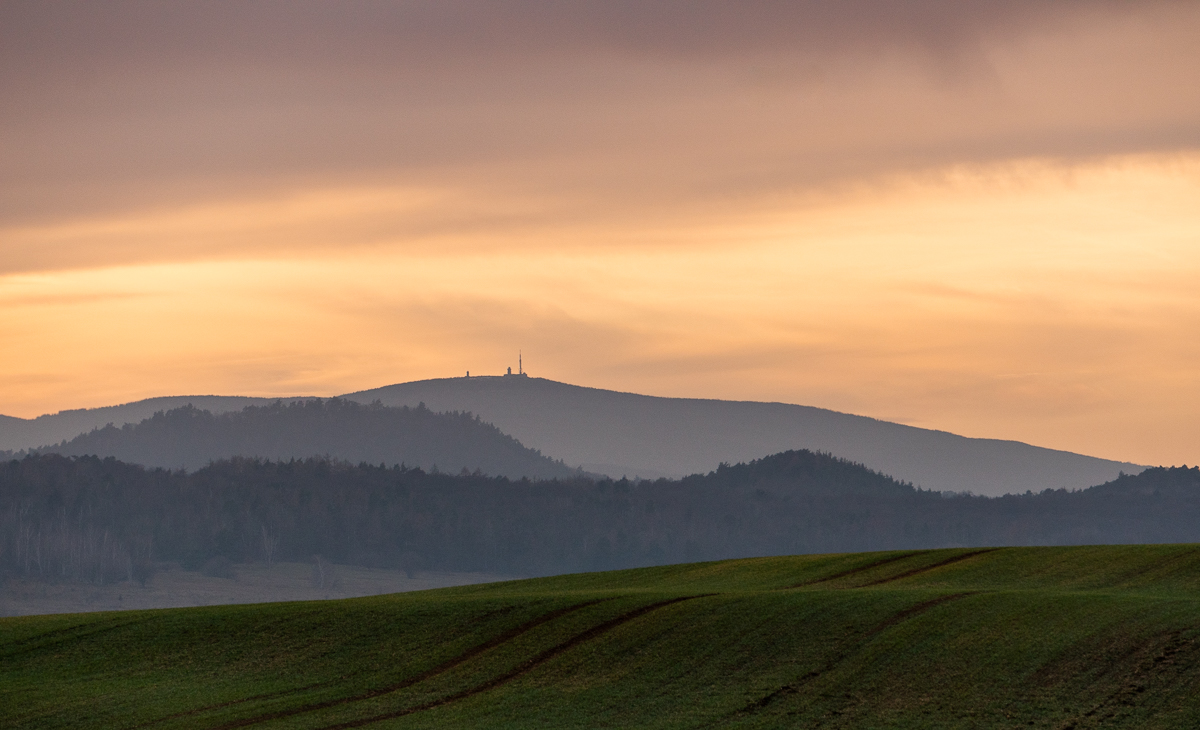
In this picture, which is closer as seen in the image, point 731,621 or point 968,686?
point 968,686

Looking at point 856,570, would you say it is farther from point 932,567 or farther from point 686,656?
point 686,656

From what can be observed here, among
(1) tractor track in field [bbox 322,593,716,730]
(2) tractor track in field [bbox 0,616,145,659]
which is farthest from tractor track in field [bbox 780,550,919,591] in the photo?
(2) tractor track in field [bbox 0,616,145,659]

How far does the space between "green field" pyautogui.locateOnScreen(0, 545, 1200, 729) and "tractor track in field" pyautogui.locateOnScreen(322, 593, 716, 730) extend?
10cm

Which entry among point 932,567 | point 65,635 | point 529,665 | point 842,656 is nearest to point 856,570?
point 932,567

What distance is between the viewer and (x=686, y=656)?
133 feet

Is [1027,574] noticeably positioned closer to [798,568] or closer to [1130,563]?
[1130,563]

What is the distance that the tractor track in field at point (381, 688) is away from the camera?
3769cm

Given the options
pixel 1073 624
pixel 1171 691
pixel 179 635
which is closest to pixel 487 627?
pixel 179 635

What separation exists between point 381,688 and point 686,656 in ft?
30.9

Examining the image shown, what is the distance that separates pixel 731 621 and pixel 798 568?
16.0 metres

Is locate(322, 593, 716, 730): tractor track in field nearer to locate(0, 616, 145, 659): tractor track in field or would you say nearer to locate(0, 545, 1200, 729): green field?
locate(0, 545, 1200, 729): green field

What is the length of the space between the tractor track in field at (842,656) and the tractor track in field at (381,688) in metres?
11.6

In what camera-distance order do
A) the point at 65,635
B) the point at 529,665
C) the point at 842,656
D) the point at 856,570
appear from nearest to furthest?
the point at 842,656 < the point at 529,665 < the point at 65,635 < the point at 856,570

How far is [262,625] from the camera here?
5053 centimetres
